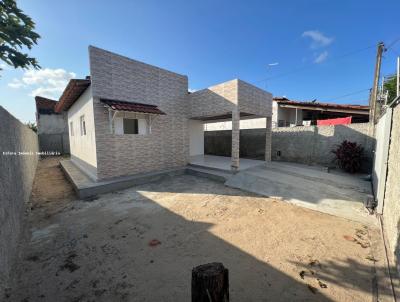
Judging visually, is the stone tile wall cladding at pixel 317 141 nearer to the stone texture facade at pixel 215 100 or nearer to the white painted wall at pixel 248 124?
the white painted wall at pixel 248 124

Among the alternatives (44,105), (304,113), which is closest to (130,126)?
(304,113)

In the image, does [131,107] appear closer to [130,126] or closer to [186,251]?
[130,126]

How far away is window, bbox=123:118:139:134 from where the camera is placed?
761cm

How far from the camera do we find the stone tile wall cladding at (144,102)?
6.58 metres

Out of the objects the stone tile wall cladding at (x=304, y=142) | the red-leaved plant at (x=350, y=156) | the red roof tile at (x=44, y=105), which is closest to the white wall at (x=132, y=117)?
the stone tile wall cladding at (x=304, y=142)

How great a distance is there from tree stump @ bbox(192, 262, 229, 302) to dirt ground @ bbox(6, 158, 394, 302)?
1154 mm

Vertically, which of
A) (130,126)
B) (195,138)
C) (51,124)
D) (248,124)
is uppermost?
(51,124)

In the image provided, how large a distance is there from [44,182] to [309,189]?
1067cm

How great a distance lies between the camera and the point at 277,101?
1403 centimetres

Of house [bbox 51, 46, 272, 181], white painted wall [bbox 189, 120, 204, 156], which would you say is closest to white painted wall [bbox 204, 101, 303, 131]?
white painted wall [bbox 189, 120, 204, 156]

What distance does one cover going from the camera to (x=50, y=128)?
17750 mm

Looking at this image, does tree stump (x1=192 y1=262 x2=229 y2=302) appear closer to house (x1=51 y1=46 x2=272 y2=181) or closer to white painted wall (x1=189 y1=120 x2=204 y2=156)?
house (x1=51 y1=46 x2=272 y2=181)

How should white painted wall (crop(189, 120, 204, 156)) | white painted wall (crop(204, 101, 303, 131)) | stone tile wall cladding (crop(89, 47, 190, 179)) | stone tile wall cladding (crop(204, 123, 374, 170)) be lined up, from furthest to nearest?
white painted wall (crop(204, 101, 303, 131))
white painted wall (crop(189, 120, 204, 156))
stone tile wall cladding (crop(204, 123, 374, 170))
stone tile wall cladding (crop(89, 47, 190, 179))

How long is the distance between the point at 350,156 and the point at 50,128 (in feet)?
77.3
